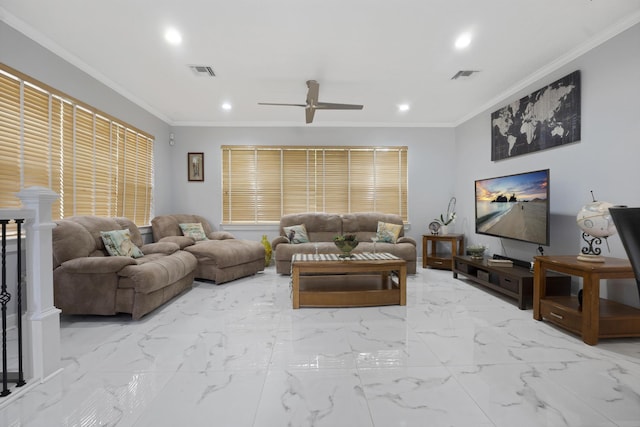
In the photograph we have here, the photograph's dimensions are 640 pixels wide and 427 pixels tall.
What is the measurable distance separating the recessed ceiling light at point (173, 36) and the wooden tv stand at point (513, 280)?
4073 mm

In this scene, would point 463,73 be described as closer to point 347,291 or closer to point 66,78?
point 347,291

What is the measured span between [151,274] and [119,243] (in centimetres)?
81

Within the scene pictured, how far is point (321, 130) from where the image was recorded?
556 centimetres

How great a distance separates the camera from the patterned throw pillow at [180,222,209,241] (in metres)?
4.73

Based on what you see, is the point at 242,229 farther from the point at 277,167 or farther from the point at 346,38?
the point at 346,38

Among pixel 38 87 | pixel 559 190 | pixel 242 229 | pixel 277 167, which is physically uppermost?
pixel 38 87

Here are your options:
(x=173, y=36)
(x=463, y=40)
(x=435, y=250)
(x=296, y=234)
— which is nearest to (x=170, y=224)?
(x=296, y=234)

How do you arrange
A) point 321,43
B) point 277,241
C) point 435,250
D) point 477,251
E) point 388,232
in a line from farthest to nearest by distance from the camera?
point 435,250
point 388,232
point 277,241
point 477,251
point 321,43

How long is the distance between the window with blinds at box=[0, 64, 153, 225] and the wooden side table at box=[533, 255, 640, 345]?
4.67 meters

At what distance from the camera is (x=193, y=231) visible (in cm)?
478

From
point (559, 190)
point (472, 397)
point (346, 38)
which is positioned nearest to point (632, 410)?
point (472, 397)

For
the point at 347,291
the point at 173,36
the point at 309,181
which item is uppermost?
the point at 173,36

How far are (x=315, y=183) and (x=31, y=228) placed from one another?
4.24 m

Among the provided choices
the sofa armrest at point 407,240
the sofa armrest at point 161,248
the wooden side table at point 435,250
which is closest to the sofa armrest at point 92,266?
the sofa armrest at point 161,248
